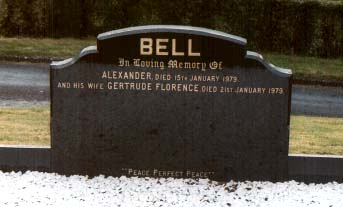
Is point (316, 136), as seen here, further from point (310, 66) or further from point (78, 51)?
point (78, 51)

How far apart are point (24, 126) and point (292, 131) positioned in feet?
11.2

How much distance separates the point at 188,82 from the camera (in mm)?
7125

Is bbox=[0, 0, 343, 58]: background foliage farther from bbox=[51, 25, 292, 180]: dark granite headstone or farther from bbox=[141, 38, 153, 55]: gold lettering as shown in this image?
bbox=[141, 38, 153, 55]: gold lettering

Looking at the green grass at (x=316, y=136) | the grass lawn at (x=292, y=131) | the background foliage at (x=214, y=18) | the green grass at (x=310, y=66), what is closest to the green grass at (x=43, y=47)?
the background foliage at (x=214, y=18)

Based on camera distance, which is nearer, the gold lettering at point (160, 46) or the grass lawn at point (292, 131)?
the gold lettering at point (160, 46)

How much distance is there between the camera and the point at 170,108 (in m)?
7.20

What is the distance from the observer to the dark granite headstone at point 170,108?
23.2 ft

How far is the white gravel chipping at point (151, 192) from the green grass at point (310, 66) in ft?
30.5

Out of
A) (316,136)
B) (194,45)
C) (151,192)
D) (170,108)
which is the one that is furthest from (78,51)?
(151,192)

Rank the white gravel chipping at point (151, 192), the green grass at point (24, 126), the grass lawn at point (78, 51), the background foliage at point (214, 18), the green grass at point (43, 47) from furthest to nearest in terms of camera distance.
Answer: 1. the background foliage at point (214, 18)
2. the green grass at point (43, 47)
3. the grass lawn at point (78, 51)
4. the green grass at point (24, 126)
5. the white gravel chipping at point (151, 192)

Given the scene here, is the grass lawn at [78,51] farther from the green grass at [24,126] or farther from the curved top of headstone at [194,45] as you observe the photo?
the curved top of headstone at [194,45]

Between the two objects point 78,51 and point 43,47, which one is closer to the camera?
point 78,51

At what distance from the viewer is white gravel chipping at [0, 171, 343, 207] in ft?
21.5

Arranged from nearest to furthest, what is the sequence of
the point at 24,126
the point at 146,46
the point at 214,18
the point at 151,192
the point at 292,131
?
the point at 151,192 → the point at 146,46 → the point at 24,126 → the point at 292,131 → the point at 214,18
